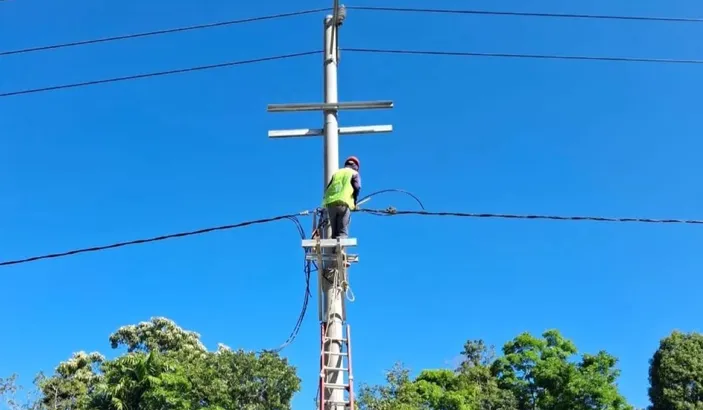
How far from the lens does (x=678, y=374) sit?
3025 centimetres

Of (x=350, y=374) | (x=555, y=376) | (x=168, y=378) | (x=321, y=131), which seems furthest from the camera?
(x=555, y=376)

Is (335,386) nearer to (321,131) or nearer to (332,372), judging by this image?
(332,372)

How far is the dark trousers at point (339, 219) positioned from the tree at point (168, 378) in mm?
16790

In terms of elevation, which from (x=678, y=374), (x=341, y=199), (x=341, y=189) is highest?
(x=678, y=374)

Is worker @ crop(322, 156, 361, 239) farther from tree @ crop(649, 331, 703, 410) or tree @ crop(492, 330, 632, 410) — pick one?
tree @ crop(649, 331, 703, 410)

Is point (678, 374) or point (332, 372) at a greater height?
point (678, 374)

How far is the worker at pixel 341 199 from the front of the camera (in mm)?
6873

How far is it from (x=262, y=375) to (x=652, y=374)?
19.2m

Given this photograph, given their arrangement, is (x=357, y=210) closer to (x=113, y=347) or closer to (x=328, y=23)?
(x=328, y=23)

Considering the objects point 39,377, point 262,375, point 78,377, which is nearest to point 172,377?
point 262,375

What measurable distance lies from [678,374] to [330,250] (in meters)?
29.0

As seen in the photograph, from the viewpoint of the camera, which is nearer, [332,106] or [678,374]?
[332,106]

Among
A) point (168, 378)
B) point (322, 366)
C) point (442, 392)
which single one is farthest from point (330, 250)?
point (442, 392)

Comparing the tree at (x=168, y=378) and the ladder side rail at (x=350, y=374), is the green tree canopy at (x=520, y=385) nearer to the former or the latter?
the tree at (x=168, y=378)
